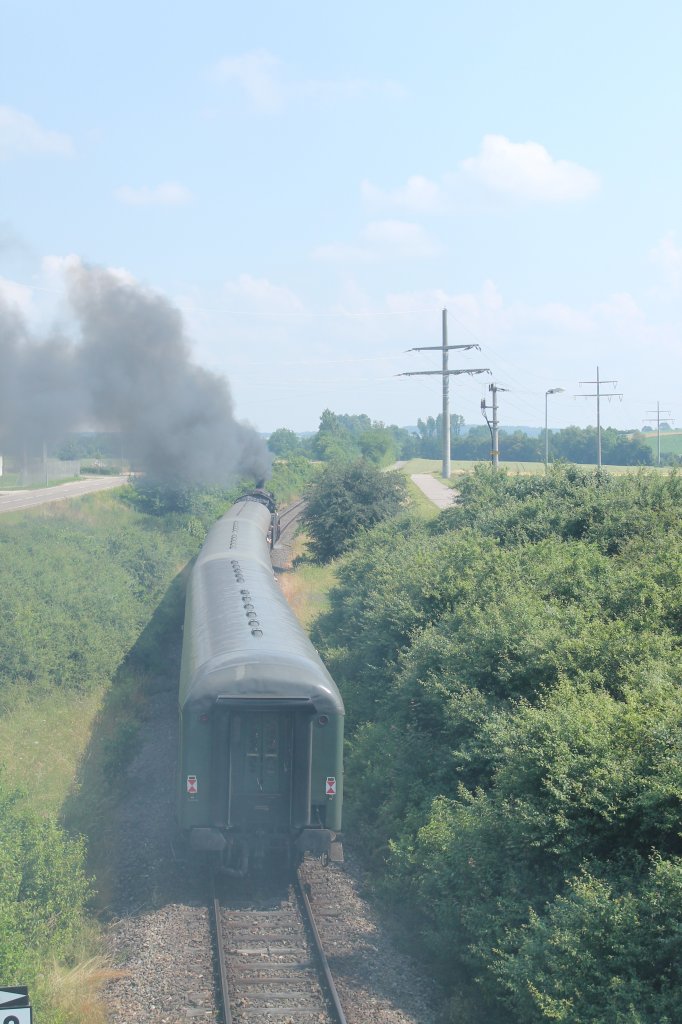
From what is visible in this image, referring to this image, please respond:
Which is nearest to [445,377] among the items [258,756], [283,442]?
[258,756]

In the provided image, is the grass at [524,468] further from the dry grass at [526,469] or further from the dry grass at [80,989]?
the dry grass at [80,989]

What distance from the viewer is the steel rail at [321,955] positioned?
945cm

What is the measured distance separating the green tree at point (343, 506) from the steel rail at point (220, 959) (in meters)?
25.4

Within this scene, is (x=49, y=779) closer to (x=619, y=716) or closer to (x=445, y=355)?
(x=619, y=716)

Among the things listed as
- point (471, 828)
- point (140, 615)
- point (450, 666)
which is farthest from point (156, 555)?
point (471, 828)

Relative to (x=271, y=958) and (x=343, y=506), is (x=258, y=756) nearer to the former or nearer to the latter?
(x=271, y=958)

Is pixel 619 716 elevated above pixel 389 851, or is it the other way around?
pixel 619 716

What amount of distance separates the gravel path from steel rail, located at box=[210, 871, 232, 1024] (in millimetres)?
135

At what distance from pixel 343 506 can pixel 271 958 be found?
2819 centimetres

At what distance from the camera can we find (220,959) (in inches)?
408

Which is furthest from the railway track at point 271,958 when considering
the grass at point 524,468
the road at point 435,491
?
the road at point 435,491

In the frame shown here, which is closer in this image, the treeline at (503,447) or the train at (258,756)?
the train at (258,756)

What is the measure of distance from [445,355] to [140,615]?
26.9 meters

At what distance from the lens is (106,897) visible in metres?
12.2
